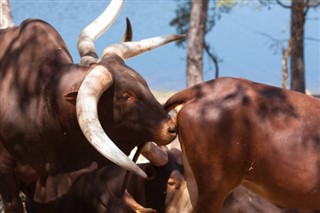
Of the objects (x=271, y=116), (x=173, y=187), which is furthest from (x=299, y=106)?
(x=173, y=187)

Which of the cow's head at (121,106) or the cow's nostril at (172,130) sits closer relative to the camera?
the cow's head at (121,106)

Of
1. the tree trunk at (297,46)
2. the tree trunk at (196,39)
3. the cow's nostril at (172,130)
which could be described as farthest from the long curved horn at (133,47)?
the tree trunk at (297,46)

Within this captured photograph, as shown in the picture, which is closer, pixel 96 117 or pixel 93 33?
pixel 96 117

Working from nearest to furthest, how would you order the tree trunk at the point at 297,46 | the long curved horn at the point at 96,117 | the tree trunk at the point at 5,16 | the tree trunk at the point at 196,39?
the long curved horn at the point at 96,117
the tree trunk at the point at 5,16
the tree trunk at the point at 196,39
the tree trunk at the point at 297,46

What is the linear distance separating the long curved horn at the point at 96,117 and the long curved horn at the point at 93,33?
369mm

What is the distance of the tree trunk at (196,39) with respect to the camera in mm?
17359

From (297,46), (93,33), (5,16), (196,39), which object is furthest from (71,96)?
(297,46)

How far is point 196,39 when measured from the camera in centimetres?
1759

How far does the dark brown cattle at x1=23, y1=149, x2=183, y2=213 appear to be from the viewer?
644 cm

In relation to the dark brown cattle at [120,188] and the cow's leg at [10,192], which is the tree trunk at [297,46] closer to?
the dark brown cattle at [120,188]

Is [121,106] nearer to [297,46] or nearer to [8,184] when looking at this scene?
[8,184]

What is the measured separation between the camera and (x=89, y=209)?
21.3 ft

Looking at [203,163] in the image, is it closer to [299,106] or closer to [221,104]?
[221,104]

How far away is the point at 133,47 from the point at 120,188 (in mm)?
1155
